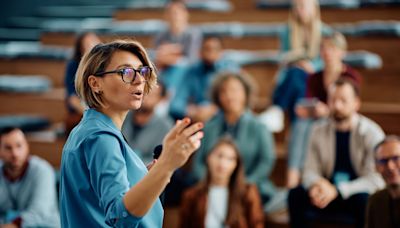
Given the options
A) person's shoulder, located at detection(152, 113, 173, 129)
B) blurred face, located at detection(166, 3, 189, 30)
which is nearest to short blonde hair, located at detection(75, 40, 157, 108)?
person's shoulder, located at detection(152, 113, 173, 129)

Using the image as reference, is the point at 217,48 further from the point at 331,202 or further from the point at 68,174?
the point at 68,174

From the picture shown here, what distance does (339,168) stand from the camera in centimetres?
299

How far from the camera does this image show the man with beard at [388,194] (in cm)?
238

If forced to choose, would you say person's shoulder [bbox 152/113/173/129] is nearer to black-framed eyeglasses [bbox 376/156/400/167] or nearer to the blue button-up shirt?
black-framed eyeglasses [bbox 376/156/400/167]

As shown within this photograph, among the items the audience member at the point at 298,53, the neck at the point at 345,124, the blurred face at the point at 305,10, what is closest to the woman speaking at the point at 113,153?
the neck at the point at 345,124

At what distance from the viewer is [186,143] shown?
1.17 meters

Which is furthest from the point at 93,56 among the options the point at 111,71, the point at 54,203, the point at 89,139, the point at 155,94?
the point at 155,94

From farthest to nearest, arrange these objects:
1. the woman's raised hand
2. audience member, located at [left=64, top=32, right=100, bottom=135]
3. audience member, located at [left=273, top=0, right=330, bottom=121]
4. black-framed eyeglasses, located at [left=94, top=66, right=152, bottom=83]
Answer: audience member, located at [left=64, top=32, right=100, bottom=135] → audience member, located at [left=273, top=0, right=330, bottom=121] → black-framed eyeglasses, located at [left=94, top=66, right=152, bottom=83] → the woman's raised hand

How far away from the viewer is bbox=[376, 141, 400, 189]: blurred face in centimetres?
242

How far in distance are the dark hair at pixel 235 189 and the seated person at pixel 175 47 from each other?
1.02m

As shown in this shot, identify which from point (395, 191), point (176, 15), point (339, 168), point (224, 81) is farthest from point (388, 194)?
point (176, 15)

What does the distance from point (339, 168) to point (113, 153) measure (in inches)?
74.2

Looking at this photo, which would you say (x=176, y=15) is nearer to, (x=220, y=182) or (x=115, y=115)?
(x=220, y=182)

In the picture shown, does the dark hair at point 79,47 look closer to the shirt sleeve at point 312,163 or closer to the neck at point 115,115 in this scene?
the shirt sleeve at point 312,163
